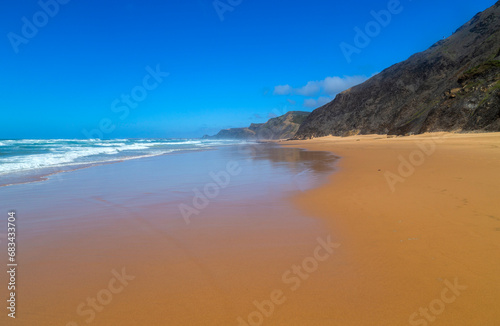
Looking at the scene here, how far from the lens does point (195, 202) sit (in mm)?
7379

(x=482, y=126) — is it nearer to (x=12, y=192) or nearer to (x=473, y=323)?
(x=473, y=323)

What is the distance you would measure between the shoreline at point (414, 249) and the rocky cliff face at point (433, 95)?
27.4m

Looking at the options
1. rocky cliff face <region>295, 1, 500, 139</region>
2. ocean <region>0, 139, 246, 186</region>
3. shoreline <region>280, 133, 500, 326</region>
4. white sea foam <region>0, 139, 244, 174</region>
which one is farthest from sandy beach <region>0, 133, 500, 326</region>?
rocky cliff face <region>295, 1, 500, 139</region>

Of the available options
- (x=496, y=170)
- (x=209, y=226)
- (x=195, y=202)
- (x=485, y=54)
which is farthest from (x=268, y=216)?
(x=485, y=54)

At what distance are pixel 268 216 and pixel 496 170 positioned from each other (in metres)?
8.27

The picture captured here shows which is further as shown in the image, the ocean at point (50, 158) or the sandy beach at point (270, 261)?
the ocean at point (50, 158)

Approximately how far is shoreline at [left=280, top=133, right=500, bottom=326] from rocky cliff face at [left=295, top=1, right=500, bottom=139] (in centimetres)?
2744

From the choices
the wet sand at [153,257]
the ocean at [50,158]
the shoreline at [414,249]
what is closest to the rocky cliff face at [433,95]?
the shoreline at [414,249]

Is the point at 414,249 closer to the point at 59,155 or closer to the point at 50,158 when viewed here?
the point at 50,158

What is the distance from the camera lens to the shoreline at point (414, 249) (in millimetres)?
2646

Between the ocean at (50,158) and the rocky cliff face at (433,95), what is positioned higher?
the rocky cliff face at (433,95)

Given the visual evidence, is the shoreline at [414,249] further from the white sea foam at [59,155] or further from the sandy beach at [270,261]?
the white sea foam at [59,155]

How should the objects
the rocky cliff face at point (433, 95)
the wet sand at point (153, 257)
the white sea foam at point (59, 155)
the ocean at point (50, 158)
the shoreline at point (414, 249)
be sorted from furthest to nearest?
the rocky cliff face at point (433, 95) < the white sea foam at point (59, 155) < the ocean at point (50, 158) < the wet sand at point (153, 257) < the shoreline at point (414, 249)

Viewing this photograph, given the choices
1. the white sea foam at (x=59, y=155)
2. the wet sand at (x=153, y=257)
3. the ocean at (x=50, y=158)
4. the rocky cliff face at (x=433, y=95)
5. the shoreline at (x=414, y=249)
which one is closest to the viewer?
the shoreline at (x=414, y=249)
